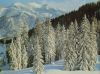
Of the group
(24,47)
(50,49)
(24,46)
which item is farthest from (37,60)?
(24,47)

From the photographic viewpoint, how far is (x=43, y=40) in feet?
456

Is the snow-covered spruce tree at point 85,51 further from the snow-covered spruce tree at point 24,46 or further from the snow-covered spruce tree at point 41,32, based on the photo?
the snow-covered spruce tree at point 24,46

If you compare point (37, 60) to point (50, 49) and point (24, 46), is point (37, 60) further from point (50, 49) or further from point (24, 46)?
point (24, 46)

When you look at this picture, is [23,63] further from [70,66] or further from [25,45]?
[70,66]

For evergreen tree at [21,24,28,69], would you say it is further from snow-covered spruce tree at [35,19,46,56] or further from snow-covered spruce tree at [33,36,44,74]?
snow-covered spruce tree at [33,36,44,74]

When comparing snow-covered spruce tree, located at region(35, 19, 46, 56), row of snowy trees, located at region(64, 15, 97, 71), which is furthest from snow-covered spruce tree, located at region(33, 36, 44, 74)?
snow-covered spruce tree, located at region(35, 19, 46, 56)

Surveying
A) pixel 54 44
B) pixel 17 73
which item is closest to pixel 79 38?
pixel 17 73

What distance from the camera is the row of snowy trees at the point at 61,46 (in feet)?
340

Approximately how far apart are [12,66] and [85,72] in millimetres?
39339

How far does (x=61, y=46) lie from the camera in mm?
142875

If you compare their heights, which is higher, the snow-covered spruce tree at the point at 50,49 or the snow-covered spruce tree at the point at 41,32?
the snow-covered spruce tree at the point at 41,32

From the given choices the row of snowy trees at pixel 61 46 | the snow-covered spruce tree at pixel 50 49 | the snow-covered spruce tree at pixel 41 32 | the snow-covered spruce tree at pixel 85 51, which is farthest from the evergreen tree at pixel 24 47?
the snow-covered spruce tree at pixel 85 51

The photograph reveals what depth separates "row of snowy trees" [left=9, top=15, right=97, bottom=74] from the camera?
10350cm

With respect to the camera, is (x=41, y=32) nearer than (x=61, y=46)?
Yes
